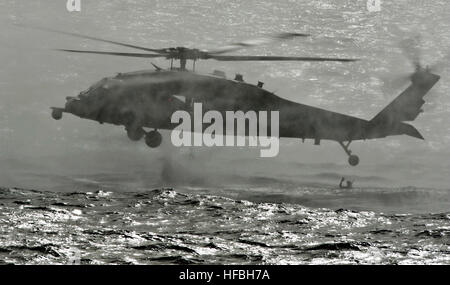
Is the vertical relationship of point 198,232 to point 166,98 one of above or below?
below

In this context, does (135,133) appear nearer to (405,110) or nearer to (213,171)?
(213,171)

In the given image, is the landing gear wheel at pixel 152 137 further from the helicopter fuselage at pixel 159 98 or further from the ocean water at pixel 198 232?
the ocean water at pixel 198 232

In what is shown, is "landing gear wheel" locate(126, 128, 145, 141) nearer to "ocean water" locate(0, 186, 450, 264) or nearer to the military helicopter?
the military helicopter

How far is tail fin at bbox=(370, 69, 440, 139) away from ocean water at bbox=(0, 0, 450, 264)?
11.7ft

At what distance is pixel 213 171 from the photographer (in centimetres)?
4819

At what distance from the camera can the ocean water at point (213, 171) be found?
2328cm

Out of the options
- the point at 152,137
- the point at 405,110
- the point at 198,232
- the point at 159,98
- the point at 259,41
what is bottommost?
the point at 198,232

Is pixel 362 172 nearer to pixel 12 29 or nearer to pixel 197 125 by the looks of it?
pixel 197 125

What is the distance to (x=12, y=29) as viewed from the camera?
455 feet

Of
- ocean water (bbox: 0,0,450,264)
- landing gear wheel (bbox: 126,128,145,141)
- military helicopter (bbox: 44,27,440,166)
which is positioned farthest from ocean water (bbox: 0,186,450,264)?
military helicopter (bbox: 44,27,440,166)

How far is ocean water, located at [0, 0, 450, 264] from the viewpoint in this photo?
23.3 metres

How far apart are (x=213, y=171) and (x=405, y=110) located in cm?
1319

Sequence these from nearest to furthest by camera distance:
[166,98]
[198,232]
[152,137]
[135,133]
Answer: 1. [198,232]
2. [166,98]
3. [135,133]
4. [152,137]

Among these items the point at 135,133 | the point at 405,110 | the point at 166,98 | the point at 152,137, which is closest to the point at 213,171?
the point at 152,137
